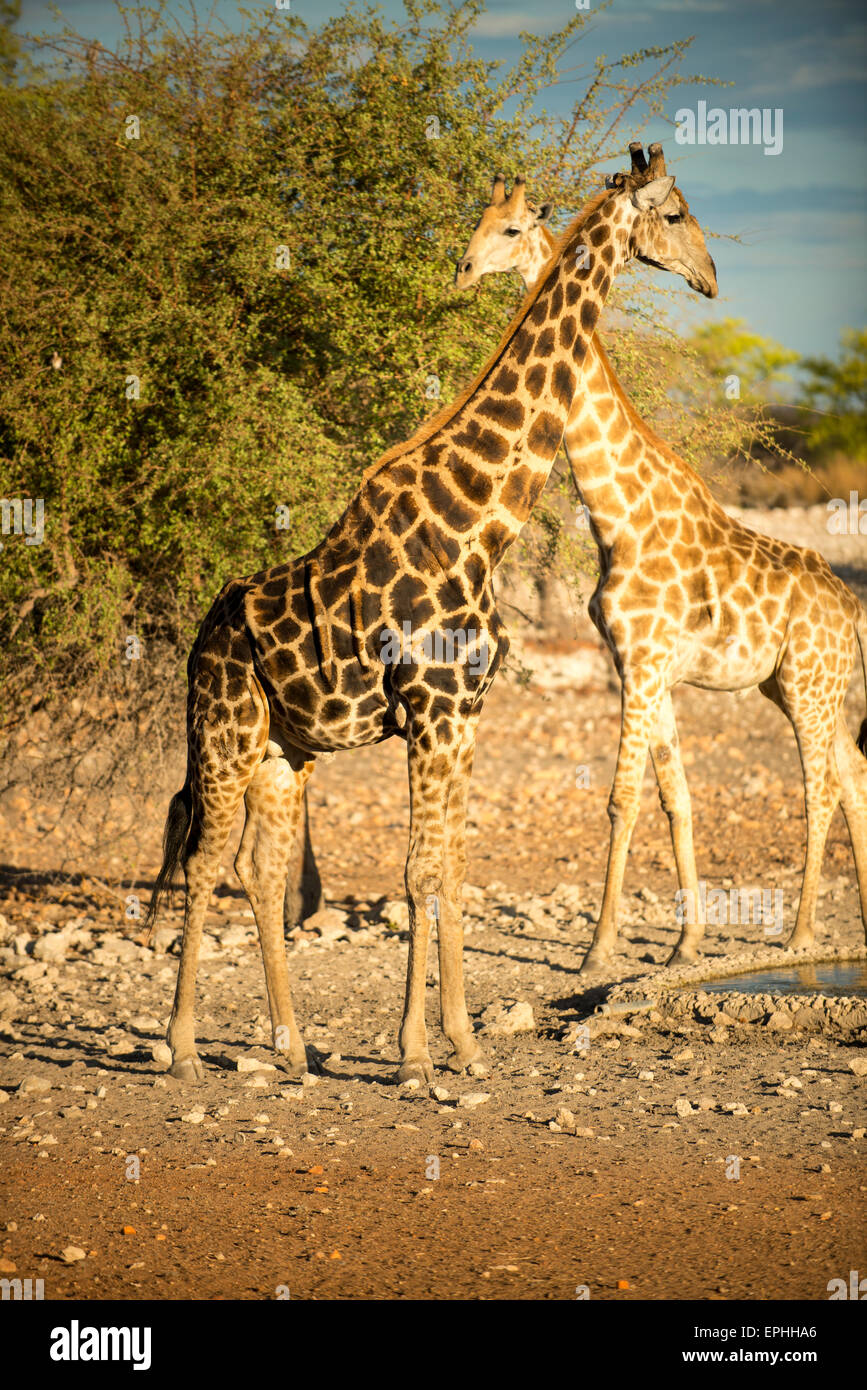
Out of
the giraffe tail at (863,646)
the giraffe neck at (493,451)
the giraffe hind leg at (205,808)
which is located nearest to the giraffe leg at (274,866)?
the giraffe hind leg at (205,808)

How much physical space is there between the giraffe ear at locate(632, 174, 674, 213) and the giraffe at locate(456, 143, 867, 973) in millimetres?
500

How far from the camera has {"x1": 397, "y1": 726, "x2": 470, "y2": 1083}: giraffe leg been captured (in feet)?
19.4

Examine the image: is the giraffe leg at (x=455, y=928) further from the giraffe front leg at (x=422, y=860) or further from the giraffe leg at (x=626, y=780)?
the giraffe leg at (x=626, y=780)

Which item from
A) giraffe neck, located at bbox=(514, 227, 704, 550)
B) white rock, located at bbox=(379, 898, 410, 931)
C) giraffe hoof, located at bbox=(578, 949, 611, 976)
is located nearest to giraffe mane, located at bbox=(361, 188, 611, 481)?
giraffe neck, located at bbox=(514, 227, 704, 550)

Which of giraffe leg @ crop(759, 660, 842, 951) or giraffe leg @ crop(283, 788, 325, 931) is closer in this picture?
giraffe leg @ crop(759, 660, 842, 951)

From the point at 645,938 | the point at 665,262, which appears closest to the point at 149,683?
the point at 645,938

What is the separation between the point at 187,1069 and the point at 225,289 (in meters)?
5.42

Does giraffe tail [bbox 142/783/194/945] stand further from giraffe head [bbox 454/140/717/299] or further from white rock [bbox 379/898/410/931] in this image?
giraffe head [bbox 454/140/717/299]

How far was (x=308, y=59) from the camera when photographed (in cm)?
909

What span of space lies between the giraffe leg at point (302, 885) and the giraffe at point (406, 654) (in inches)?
109

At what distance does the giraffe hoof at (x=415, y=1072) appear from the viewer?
19.6ft

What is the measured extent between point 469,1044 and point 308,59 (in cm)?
707

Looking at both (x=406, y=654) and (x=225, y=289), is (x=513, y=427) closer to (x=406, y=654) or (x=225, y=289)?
(x=406, y=654)

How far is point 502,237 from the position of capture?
6988 millimetres
